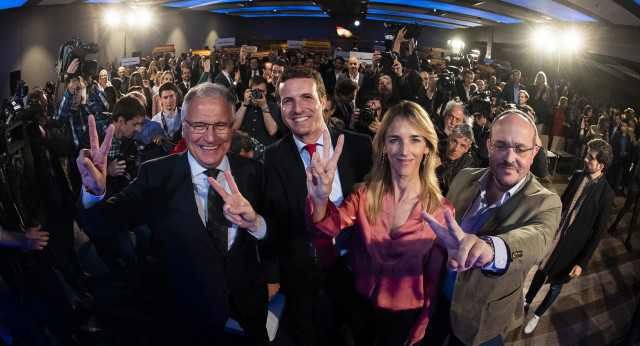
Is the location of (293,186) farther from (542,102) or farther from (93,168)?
(542,102)

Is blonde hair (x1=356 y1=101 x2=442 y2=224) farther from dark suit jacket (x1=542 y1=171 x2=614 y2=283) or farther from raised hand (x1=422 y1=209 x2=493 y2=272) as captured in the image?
dark suit jacket (x1=542 y1=171 x2=614 y2=283)

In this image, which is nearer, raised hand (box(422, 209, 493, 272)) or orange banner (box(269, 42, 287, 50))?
raised hand (box(422, 209, 493, 272))

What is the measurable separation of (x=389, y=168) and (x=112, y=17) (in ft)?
8.77

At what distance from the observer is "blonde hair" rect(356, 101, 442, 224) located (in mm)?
1486

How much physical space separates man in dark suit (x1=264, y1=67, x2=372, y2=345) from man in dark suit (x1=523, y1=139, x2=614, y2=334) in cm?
165

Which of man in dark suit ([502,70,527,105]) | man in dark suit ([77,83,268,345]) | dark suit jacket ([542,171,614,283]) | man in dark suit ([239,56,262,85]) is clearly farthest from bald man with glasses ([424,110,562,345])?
man in dark suit ([502,70,527,105])

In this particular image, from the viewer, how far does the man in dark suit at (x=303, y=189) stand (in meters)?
1.76

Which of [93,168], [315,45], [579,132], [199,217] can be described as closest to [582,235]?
[199,217]

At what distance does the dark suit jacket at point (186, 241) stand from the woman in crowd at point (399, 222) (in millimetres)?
442

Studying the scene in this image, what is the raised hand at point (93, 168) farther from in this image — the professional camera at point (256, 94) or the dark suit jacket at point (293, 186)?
the professional camera at point (256, 94)

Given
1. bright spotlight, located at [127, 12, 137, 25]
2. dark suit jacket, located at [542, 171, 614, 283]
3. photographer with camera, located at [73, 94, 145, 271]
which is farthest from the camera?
bright spotlight, located at [127, 12, 137, 25]

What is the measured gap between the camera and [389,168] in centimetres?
158

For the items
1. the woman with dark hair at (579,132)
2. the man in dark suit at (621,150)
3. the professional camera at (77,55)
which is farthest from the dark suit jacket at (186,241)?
the woman with dark hair at (579,132)

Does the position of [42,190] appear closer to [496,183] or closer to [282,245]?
[282,245]
